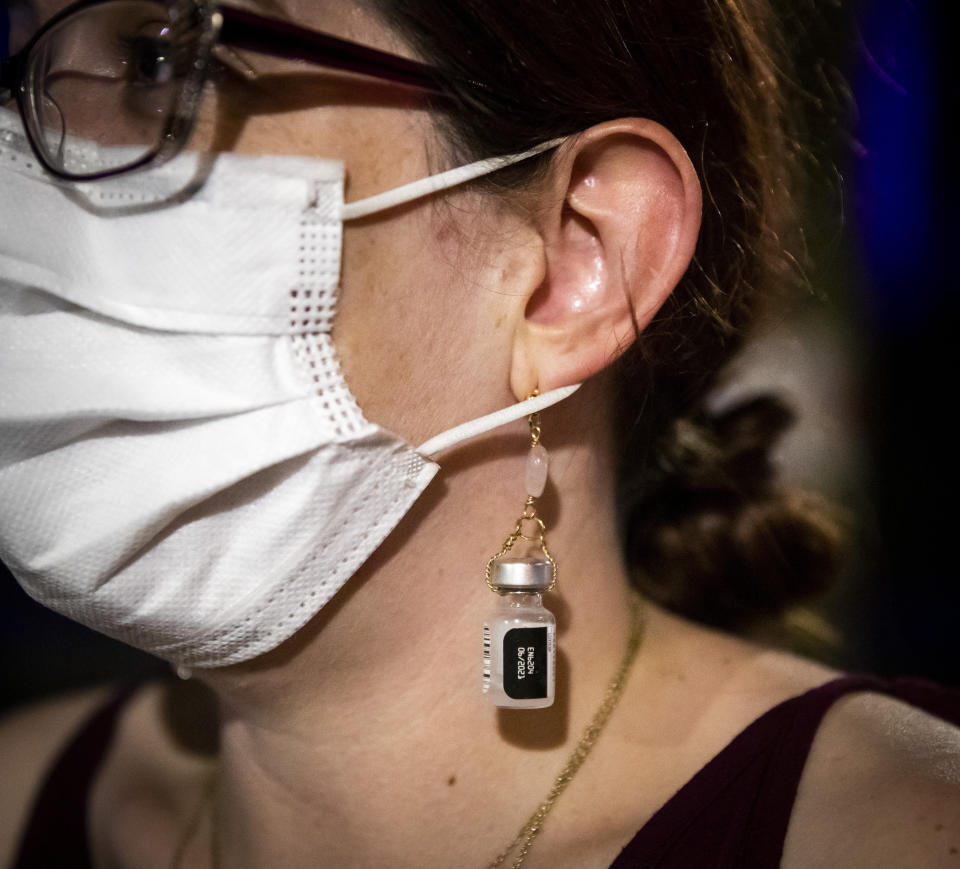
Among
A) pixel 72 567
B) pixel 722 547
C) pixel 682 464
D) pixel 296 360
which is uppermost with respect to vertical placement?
pixel 296 360

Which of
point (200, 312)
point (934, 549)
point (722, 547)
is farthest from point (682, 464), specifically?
point (934, 549)

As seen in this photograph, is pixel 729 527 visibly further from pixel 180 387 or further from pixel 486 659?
pixel 180 387

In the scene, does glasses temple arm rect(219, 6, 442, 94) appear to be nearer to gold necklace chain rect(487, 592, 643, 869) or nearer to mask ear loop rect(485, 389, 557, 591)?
mask ear loop rect(485, 389, 557, 591)

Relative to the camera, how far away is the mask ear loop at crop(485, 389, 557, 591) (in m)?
0.94

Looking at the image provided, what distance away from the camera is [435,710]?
1.00 m

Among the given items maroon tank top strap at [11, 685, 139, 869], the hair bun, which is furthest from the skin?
Answer: maroon tank top strap at [11, 685, 139, 869]

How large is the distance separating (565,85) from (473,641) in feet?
1.93

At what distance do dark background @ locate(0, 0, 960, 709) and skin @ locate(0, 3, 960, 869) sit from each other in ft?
3.79

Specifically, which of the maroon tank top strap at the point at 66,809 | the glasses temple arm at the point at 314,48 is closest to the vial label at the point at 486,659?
the glasses temple arm at the point at 314,48

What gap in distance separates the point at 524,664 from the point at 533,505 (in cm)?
18

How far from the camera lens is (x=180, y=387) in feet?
2.67

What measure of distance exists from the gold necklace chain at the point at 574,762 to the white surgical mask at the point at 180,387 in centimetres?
38

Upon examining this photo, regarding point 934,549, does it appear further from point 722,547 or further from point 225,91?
point 225,91

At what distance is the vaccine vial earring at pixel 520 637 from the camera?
897 millimetres
